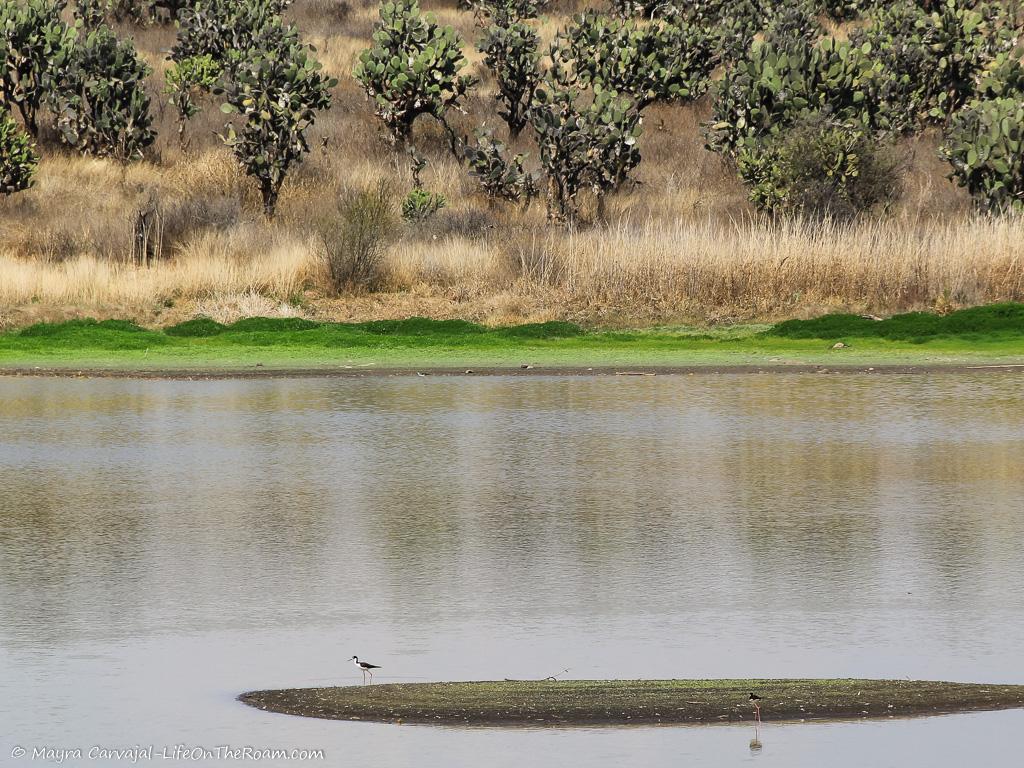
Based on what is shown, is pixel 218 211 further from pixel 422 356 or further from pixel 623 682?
pixel 623 682

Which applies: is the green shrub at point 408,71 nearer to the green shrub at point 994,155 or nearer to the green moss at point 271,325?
the green shrub at point 994,155

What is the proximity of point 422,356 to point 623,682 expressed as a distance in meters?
15.9

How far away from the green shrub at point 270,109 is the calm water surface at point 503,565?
18898mm

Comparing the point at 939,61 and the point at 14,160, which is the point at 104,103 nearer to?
the point at 14,160

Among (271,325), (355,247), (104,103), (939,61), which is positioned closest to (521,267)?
(355,247)

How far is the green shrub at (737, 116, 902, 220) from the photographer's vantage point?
31541 millimetres

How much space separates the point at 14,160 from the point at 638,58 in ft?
60.2

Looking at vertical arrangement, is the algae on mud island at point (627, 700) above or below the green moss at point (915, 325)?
below

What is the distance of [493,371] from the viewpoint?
21.1 m

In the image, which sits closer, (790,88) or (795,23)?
(790,88)

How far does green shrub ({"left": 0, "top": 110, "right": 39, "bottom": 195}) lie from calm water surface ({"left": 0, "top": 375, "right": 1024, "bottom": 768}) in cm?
1910

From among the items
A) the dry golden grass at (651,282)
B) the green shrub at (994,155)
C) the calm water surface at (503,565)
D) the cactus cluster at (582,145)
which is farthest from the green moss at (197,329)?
the green shrub at (994,155)

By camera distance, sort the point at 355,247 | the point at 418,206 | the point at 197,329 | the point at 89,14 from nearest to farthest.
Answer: the point at 197,329, the point at 355,247, the point at 418,206, the point at 89,14

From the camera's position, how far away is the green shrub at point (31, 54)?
133 feet
